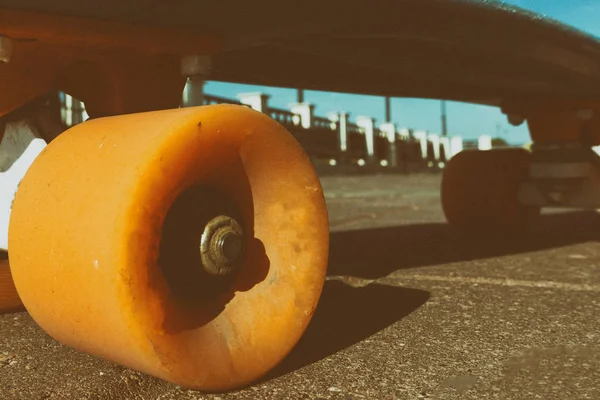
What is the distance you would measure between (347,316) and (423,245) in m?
1.72

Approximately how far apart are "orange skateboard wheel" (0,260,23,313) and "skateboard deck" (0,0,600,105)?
0.72m

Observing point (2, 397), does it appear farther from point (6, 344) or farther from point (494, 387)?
point (494, 387)

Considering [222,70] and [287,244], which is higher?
[222,70]

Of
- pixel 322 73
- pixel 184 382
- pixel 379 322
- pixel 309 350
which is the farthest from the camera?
pixel 322 73

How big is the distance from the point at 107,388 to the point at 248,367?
11.8 inches

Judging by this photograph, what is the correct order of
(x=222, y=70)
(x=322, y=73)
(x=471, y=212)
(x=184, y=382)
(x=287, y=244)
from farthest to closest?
(x=471, y=212)
(x=322, y=73)
(x=222, y=70)
(x=287, y=244)
(x=184, y=382)

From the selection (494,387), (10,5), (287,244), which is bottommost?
(494,387)

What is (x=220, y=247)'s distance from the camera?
4.66 ft

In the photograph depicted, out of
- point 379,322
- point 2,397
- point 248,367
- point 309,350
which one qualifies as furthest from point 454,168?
point 2,397

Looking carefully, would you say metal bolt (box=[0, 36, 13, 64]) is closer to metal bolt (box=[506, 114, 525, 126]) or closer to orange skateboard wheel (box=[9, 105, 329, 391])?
orange skateboard wheel (box=[9, 105, 329, 391])

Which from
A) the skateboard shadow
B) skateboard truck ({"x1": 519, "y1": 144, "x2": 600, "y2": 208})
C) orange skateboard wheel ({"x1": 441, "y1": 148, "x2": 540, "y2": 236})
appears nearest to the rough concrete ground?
the skateboard shadow

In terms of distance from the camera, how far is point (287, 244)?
156 cm

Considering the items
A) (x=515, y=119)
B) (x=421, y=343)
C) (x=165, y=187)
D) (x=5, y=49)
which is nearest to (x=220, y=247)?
(x=165, y=187)

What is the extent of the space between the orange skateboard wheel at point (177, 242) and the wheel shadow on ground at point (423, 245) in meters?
1.22
